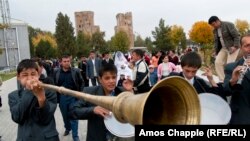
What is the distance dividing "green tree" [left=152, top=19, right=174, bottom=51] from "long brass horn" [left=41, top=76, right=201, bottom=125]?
202 feet

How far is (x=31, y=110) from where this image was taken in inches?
120

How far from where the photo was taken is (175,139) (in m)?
2.28

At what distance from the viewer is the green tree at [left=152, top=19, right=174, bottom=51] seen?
63.5 m

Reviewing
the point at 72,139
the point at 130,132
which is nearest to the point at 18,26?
the point at 72,139

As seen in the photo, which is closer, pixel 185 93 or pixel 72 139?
pixel 185 93

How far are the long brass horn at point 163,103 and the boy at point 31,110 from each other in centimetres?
98

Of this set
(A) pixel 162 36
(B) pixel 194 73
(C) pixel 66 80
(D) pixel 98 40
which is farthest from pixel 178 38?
(B) pixel 194 73

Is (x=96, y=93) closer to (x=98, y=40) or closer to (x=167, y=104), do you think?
(x=167, y=104)

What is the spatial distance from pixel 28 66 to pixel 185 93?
63.4 inches

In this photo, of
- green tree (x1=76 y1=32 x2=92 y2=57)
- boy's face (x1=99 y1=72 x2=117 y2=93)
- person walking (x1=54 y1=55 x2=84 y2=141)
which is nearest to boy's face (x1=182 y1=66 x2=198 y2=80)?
boy's face (x1=99 y1=72 x2=117 y2=93)

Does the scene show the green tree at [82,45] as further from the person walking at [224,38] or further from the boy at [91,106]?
the boy at [91,106]

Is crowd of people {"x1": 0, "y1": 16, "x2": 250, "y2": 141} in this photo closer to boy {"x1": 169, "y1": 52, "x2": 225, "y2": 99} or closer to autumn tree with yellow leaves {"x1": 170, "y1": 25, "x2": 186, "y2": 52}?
boy {"x1": 169, "y1": 52, "x2": 225, "y2": 99}

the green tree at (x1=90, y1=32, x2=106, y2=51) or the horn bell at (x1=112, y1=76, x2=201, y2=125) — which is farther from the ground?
the green tree at (x1=90, y1=32, x2=106, y2=51)

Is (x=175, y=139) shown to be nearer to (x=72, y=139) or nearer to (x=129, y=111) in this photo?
(x=129, y=111)
